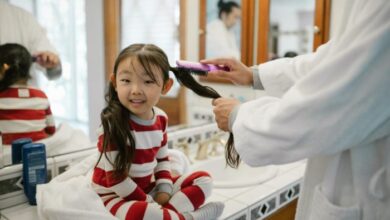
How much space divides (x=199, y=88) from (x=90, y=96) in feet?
1.59

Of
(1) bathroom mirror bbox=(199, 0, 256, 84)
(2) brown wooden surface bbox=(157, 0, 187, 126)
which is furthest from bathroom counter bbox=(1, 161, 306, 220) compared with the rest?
(1) bathroom mirror bbox=(199, 0, 256, 84)

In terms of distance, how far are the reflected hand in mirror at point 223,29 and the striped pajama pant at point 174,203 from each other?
1.02m

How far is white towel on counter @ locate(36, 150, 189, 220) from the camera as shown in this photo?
2.93 feet

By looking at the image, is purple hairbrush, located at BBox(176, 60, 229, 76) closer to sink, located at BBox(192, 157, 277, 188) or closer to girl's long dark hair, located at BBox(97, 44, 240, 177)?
girl's long dark hair, located at BBox(97, 44, 240, 177)

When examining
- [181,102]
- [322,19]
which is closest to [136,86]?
[181,102]

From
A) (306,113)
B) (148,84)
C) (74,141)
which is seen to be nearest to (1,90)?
(74,141)

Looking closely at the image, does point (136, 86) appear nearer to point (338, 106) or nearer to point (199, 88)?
point (199, 88)

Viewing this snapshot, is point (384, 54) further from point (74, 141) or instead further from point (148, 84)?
point (74, 141)

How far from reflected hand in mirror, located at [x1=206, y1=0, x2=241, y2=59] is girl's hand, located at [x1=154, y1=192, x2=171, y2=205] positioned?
1.07 metres

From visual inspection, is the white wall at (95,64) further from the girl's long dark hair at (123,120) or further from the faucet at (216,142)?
the faucet at (216,142)

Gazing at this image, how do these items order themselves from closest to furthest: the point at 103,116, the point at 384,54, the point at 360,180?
the point at 384,54 < the point at 360,180 < the point at 103,116

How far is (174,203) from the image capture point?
100 centimetres

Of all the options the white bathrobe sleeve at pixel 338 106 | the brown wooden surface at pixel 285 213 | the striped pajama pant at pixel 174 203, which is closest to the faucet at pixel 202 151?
the brown wooden surface at pixel 285 213

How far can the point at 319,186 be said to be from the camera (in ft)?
2.66
